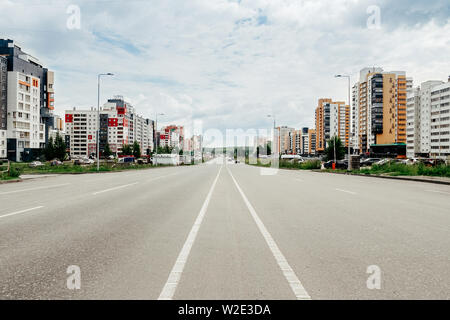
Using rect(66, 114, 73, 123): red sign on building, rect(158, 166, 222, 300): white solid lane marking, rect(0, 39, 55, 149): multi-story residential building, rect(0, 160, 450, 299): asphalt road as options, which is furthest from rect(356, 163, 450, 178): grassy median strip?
rect(66, 114, 73, 123): red sign on building

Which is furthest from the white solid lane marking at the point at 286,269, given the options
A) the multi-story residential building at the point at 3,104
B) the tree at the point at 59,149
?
the multi-story residential building at the point at 3,104

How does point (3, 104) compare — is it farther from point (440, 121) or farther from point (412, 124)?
point (440, 121)

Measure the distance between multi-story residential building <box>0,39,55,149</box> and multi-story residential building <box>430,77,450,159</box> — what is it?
445 feet

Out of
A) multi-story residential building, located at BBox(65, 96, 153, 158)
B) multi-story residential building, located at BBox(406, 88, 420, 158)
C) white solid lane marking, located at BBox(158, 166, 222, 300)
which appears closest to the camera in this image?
white solid lane marking, located at BBox(158, 166, 222, 300)

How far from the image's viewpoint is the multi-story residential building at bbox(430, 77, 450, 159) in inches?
4779

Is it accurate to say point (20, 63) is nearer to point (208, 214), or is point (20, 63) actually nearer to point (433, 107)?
point (208, 214)

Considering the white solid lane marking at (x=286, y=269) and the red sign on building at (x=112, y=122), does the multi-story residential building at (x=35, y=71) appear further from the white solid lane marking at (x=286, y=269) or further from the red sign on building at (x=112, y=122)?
the white solid lane marking at (x=286, y=269)

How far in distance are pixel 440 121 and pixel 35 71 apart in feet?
464

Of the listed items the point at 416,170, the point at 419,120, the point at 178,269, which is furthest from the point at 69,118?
the point at 178,269

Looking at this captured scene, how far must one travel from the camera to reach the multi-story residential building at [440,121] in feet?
398

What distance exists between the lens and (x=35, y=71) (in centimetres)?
10938

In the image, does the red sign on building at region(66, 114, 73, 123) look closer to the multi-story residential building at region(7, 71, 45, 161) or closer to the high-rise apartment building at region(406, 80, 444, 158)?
the multi-story residential building at region(7, 71, 45, 161)
